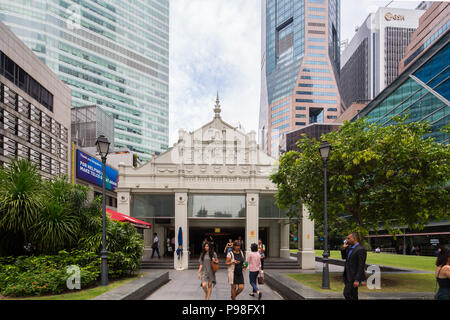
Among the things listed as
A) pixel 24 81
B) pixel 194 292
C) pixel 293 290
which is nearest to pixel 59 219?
pixel 194 292

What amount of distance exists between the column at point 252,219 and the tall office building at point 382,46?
430ft

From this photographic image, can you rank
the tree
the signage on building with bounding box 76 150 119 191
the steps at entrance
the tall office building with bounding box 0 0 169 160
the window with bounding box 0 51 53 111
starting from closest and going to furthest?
the tree, the steps at entrance, the window with bounding box 0 51 53 111, the signage on building with bounding box 76 150 119 191, the tall office building with bounding box 0 0 169 160

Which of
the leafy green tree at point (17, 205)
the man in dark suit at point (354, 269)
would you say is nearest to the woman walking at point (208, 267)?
the man in dark suit at point (354, 269)

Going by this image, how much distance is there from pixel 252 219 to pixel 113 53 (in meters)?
81.1

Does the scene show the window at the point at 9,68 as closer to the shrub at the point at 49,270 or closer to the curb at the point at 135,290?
the shrub at the point at 49,270

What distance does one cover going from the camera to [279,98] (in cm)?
15012

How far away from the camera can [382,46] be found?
14438 cm

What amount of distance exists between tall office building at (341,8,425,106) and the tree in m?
137

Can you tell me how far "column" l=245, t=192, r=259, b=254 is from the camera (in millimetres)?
22344

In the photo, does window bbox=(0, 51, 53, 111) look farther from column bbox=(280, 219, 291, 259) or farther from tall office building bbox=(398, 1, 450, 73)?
tall office building bbox=(398, 1, 450, 73)

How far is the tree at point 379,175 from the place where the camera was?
1210 cm

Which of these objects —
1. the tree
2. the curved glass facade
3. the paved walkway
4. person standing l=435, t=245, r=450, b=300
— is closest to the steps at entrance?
the paved walkway
